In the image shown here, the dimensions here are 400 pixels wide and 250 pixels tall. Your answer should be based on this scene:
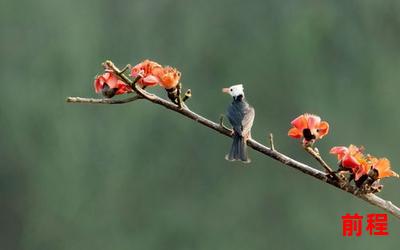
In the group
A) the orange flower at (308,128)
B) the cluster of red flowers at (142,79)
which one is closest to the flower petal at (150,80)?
the cluster of red flowers at (142,79)

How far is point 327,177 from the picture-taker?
17.3 inches

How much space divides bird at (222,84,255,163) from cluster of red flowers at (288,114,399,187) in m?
0.05

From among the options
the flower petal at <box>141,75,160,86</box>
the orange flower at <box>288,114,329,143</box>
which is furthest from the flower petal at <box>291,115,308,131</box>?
the flower petal at <box>141,75,160,86</box>

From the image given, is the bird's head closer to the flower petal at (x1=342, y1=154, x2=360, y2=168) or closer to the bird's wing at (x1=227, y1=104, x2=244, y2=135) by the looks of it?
the bird's wing at (x1=227, y1=104, x2=244, y2=135)

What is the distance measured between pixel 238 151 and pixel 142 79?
4.2 inches

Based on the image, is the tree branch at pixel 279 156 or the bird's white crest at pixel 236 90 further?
the bird's white crest at pixel 236 90

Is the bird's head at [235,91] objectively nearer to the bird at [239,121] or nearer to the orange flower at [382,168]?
the bird at [239,121]

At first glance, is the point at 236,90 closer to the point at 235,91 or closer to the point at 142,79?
the point at 235,91

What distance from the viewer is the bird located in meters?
0.52

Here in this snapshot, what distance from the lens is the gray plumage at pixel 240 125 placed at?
1.71ft

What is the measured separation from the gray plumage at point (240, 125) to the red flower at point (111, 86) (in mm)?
91

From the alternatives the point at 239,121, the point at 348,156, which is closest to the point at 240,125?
the point at 239,121

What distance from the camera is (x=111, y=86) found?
489mm

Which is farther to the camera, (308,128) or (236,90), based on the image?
(236,90)
